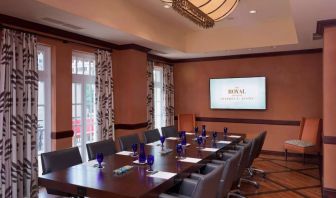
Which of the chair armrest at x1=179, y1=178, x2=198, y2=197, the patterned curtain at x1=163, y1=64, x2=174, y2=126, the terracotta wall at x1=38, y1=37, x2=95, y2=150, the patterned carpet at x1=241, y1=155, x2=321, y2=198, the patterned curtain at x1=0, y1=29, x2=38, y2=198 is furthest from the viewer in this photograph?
the patterned curtain at x1=163, y1=64, x2=174, y2=126

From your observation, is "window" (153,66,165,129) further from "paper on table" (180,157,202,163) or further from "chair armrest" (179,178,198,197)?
"chair armrest" (179,178,198,197)

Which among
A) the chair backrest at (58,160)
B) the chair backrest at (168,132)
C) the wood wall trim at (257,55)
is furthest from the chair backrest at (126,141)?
the wood wall trim at (257,55)

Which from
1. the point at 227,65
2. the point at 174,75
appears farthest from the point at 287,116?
the point at 174,75

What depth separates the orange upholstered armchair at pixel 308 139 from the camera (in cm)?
596

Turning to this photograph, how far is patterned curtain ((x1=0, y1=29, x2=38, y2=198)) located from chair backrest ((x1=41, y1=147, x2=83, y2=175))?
3.33 ft

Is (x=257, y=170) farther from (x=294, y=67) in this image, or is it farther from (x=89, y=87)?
(x=89, y=87)

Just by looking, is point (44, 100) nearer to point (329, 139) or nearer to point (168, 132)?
point (168, 132)

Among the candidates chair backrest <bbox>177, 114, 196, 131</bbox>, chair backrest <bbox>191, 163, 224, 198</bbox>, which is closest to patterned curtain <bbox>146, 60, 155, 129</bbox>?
chair backrest <bbox>177, 114, 196, 131</bbox>

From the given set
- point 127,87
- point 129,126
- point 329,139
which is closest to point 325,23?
point 329,139

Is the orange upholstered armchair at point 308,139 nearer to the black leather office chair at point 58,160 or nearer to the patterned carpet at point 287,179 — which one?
the patterned carpet at point 287,179

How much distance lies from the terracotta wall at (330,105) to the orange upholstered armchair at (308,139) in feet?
5.89

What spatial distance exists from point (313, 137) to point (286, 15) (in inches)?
109

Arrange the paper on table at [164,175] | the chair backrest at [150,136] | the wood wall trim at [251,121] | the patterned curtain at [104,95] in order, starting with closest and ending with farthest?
the paper on table at [164,175]
the chair backrest at [150,136]
the patterned curtain at [104,95]
the wood wall trim at [251,121]

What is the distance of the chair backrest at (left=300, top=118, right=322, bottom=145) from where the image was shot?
20.1 feet
